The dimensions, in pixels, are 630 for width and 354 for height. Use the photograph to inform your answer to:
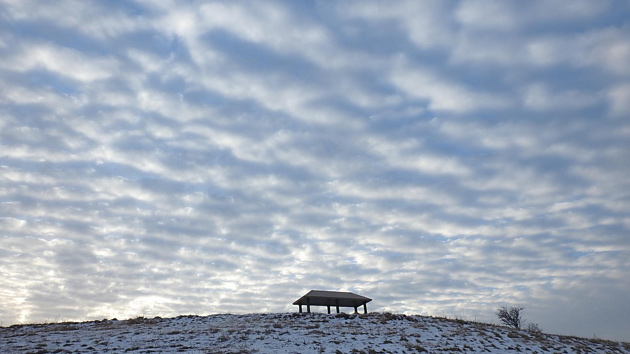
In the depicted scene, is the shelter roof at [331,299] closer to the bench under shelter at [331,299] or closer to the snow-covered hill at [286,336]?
the bench under shelter at [331,299]

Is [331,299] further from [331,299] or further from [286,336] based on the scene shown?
[286,336]

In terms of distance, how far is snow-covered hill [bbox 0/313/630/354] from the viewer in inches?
901

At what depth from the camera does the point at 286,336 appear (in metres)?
25.8

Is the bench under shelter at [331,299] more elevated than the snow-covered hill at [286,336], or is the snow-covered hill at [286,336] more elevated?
the bench under shelter at [331,299]

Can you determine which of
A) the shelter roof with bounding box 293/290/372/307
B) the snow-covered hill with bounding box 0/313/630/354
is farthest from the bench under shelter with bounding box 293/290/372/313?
the snow-covered hill with bounding box 0/313/630/354

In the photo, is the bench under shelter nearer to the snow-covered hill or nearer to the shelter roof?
the shelter roof

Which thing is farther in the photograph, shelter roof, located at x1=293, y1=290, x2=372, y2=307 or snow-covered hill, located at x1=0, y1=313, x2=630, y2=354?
shelter roof, located at x1=293, y1=290, x2=372, y2=307

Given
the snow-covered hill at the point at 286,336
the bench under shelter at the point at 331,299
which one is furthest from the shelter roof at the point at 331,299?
the snow-covered hill at the point at 286,336

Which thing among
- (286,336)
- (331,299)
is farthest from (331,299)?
(286,336)

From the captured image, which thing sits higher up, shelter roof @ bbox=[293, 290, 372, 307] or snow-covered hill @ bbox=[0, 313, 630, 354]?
shelter roof @ bbox=[293, 290, 372, 307]

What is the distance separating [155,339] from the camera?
2466 cm

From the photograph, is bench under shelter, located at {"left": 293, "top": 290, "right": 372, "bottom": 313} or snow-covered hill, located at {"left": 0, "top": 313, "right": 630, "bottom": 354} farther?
bench under shelter, located at {"left": 293, "top": 290, "right": 372, "bottom": 313}

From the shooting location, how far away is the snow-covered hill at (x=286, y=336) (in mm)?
22891

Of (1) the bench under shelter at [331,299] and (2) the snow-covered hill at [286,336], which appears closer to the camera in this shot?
(2) the snow-covered hill at [286,336]
